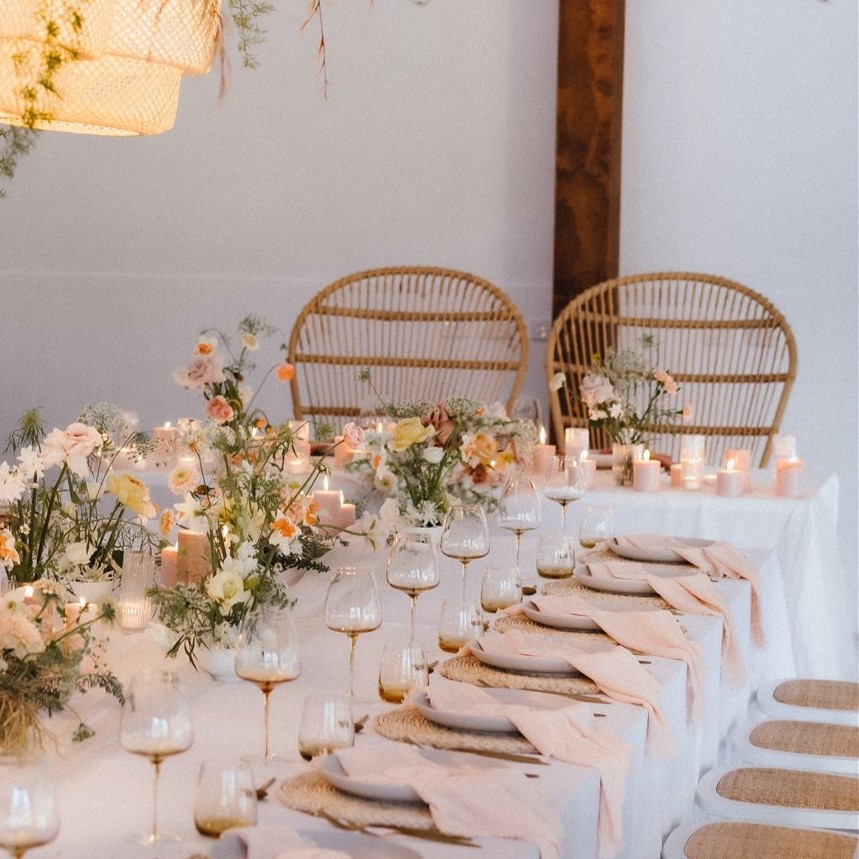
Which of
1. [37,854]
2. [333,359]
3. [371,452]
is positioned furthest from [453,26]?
[37,854]

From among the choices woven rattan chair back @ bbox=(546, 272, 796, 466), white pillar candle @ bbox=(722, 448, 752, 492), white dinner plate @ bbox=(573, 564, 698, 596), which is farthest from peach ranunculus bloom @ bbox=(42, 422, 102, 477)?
woven rattan chair back @ bbox=(546, 272, 796, 466)

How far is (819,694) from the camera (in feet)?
9.22

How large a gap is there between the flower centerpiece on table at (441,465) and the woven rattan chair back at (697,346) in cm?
180

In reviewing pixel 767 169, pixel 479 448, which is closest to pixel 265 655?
pixel 479 448

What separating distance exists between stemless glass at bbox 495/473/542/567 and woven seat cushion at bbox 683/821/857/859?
739mm

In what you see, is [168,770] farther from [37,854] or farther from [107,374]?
[107,374]

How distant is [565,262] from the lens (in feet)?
18.5

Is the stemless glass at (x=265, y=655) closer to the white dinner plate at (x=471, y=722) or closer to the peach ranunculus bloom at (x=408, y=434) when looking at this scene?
the white dinner plate at (x=471, y=722)

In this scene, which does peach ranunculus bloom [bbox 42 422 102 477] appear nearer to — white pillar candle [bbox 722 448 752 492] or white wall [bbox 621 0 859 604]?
white pillar candle [bbox 722 448 752 492]

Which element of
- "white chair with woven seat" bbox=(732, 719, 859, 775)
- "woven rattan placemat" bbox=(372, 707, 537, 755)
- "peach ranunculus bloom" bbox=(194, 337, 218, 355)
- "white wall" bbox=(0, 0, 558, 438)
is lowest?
"white chair with woven seat" bbox=(732, 719, 859, 775)

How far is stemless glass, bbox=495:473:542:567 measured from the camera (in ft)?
8.68

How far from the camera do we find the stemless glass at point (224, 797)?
1.31m

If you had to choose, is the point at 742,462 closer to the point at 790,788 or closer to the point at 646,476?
the point at 646,476

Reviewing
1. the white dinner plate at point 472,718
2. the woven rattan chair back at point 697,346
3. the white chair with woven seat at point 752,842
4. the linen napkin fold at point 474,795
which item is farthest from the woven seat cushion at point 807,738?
the woven rattan chair back at point 697,346
